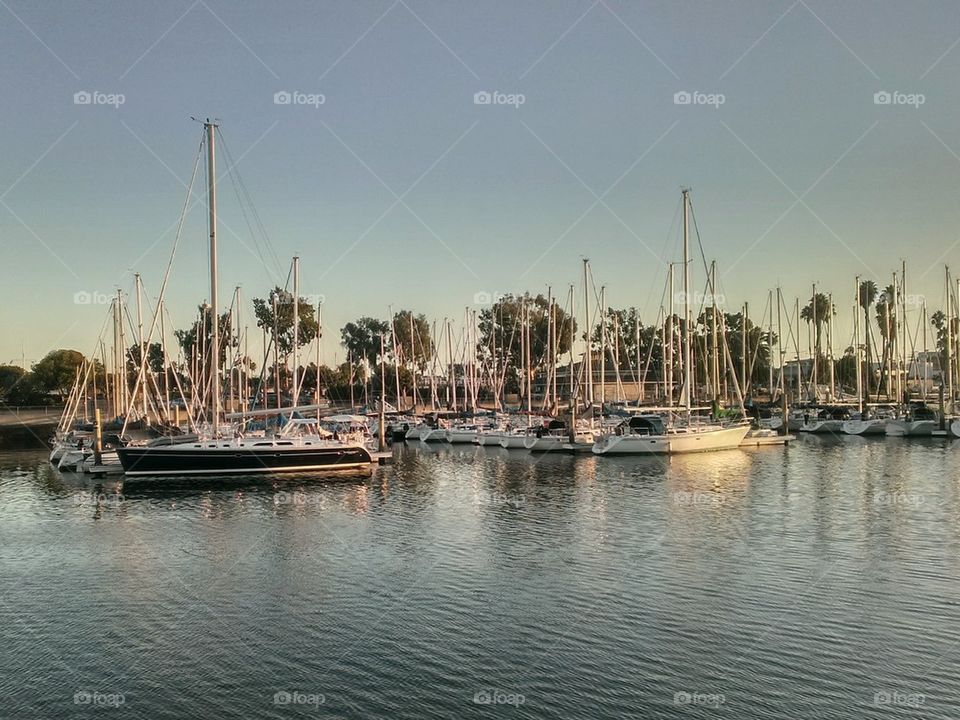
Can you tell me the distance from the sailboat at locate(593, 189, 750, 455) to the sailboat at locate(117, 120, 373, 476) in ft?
70.9

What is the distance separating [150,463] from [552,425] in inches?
1399

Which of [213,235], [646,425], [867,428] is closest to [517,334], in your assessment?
[867,428]

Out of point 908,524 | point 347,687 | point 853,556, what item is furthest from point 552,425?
point 347,687

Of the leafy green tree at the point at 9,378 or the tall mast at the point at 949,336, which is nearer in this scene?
the tall mast at the point at 949,336

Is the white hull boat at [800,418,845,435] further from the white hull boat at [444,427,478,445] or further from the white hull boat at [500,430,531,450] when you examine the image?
the white hull boat at [444,427,478,445]

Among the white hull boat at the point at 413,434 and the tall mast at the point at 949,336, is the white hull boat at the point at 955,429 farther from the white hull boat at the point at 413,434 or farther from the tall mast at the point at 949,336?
the white hull boat at the point at 413,434

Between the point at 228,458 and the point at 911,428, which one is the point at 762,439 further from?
the point at 228,458

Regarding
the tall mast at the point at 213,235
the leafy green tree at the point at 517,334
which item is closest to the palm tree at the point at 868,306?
the leafy green tree at the point at 517,334

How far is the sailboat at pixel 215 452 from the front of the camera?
47844 millimetres

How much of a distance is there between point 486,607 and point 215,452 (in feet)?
100.0

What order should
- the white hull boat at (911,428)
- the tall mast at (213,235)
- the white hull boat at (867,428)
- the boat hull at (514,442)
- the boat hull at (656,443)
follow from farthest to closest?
1. the white hull boat at (867,428)
2. the white hull boat at (911,428)
3. the boat hull at (514,442)
4. the boat hull at (656,443)
5. the tall mast at (213,235)

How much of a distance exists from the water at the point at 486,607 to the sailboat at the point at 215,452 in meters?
7.12

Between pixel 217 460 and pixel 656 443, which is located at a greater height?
pixel 217 460

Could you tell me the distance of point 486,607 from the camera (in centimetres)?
2145
